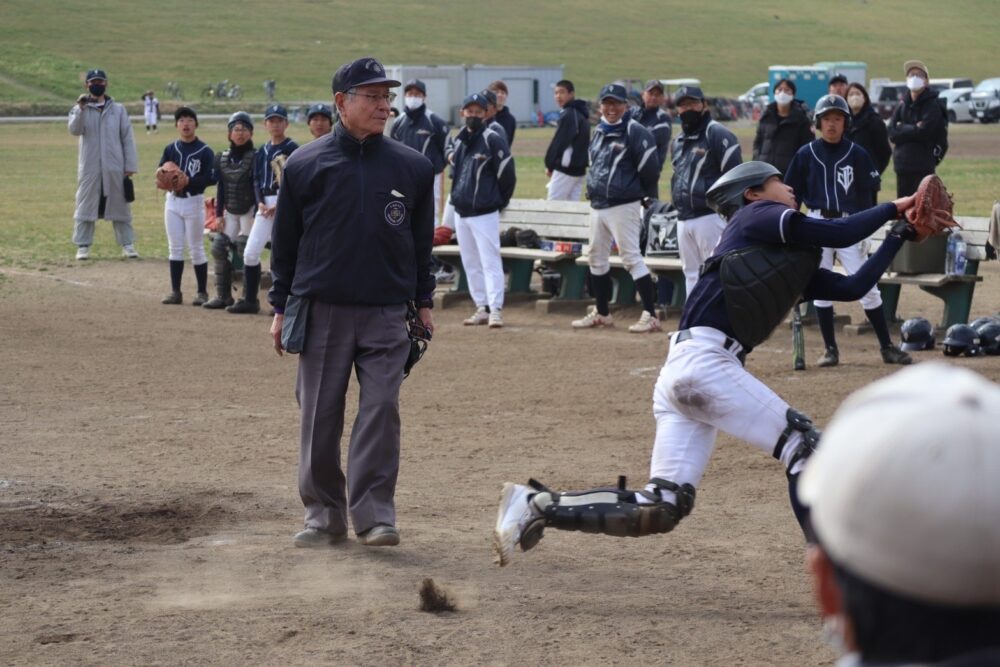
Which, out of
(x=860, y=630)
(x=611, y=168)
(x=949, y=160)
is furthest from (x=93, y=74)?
(x=949, y=160)

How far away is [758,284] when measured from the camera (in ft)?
18.4

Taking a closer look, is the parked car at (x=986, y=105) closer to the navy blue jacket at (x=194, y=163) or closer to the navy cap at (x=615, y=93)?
the navy blue jacket at (x=194, y=163)

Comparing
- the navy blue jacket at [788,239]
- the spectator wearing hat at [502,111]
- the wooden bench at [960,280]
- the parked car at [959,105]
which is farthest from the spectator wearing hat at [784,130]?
the parked car at [959,105]

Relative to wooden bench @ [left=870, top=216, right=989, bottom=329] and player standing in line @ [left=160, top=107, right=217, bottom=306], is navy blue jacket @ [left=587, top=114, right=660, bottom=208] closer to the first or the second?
wooden bench @ [left=870, top=216, right=989, bottom=329]

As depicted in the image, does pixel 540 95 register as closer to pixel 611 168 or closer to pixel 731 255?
pixel 611 168

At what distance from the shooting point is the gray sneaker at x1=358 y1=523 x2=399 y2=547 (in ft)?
21.6

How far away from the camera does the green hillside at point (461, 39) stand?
78438 millimetres

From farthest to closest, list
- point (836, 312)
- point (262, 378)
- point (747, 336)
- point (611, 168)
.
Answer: point (836, 312) → point (611, 168) → point (262, 378) → point (747, 336)

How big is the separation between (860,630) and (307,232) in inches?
209

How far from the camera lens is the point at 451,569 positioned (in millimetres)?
6301

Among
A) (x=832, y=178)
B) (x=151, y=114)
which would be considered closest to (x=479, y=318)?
(x=832, y=178)

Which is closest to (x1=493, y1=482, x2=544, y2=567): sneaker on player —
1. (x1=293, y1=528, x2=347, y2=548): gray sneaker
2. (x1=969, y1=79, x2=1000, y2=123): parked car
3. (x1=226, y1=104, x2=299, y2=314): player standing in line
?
(x1=293, y1=528, x2=347, y2=548): gray sneaker

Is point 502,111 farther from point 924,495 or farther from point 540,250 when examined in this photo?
point 924,495

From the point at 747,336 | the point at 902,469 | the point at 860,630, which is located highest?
the point at 902,469
